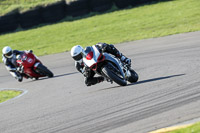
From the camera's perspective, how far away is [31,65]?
1488cm

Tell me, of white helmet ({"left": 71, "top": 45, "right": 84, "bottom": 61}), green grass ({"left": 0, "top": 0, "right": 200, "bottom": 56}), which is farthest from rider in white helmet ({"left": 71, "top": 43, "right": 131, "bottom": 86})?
green grass ({"left": 0, "top": 0, "right": 200, "bottom": 56})

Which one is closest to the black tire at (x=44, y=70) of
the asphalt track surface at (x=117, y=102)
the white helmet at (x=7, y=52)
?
the asphalt track surface at (x=117, y=102)

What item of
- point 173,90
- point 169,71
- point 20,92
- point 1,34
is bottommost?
point 1,34

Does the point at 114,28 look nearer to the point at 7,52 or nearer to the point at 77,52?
the point at 7,52

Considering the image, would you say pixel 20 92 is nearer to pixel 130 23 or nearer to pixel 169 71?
pixel 169 71

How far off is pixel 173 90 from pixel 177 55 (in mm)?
5324

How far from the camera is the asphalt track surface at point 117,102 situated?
6434mm

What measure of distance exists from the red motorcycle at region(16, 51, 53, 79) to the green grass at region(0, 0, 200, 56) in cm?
606

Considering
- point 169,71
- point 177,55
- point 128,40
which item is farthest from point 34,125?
point 128,40

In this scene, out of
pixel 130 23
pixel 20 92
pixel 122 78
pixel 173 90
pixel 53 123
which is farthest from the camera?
pixel 130 23

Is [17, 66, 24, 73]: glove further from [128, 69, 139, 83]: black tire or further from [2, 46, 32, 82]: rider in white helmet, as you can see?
[128, 69, 139, 83]: black tire

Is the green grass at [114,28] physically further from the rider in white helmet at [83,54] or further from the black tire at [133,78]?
the rider in white helmet at [83,54]

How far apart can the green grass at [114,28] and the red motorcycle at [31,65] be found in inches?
239

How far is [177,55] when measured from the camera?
13195mm
